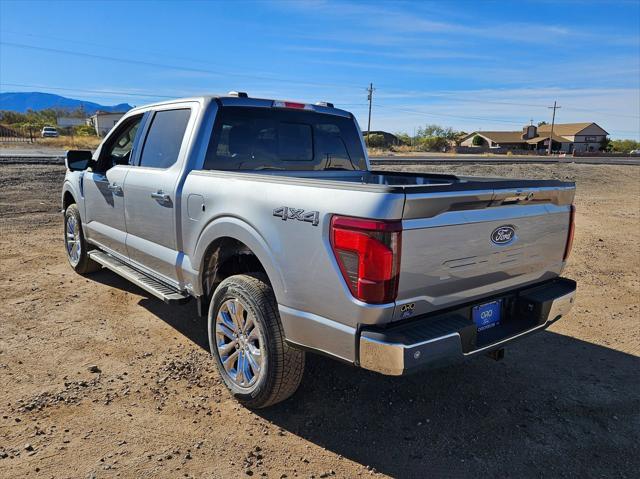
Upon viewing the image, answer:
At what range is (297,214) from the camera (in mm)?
2723

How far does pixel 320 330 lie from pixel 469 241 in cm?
96

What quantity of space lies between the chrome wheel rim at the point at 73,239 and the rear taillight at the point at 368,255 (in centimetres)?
462

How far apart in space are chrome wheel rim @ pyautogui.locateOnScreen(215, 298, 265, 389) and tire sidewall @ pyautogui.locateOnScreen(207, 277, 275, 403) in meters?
0.03

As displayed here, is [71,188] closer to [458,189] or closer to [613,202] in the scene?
[458,189]

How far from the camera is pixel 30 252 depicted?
7137 mm

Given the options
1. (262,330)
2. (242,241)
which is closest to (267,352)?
(262,330)

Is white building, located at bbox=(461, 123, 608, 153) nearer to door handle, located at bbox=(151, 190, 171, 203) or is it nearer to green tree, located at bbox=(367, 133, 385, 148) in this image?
green tree, located at bbox=(367, 133, 385, 148)

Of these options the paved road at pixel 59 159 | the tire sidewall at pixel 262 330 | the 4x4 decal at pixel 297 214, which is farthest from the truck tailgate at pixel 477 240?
the paved road at pixel 59 159

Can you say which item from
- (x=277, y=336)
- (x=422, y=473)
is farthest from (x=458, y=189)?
(x=422, y=473)

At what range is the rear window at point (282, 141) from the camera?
397 centimetres

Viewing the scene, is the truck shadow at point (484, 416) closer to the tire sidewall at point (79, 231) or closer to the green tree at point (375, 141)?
the tire sidewall at point (79, 231)

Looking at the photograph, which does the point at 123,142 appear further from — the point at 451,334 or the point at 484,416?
the point at 484,416

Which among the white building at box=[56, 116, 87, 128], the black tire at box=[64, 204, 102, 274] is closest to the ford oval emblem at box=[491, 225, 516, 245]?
the black tire at box=[64, 204, 102, 274]

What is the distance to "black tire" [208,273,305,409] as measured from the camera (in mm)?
3018
